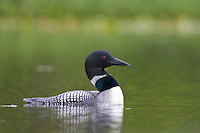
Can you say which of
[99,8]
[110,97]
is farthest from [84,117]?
[99,8]

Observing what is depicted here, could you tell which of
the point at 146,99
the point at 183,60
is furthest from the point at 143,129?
the point at 183,60

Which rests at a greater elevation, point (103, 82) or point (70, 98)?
point (103, 82)

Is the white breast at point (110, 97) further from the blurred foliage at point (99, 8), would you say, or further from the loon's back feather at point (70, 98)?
the blurred foliage at point (99, 8)

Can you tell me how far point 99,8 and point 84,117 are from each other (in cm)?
6774

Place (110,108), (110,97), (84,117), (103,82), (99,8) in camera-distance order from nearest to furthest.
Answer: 1. (84,117)
2. (110,108)
3. (110,97)
4. (103,82)
5. (99,8)

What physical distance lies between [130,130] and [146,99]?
281 centimetres

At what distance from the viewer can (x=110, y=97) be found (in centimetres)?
838

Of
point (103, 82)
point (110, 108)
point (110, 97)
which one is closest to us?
point (110, 108)

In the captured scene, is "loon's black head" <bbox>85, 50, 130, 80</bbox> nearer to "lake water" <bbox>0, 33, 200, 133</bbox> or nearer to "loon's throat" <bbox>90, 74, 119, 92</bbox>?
"loon's throat" <bbox>90, 74, 119, 92</bbox>

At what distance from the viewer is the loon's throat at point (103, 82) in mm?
8477

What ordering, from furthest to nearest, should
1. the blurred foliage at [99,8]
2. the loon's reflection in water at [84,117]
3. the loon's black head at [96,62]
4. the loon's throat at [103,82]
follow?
the blurred foliage at [99,8] < the loon's black head at [96,62] < the loon's throat at [103,82] < the loon's reflection in water at [84,117]

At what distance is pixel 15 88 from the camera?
10.9 meters

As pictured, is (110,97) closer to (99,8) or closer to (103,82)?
(103,82)

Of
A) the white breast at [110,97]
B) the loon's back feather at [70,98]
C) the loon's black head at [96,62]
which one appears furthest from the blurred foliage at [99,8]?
the white breast at [110,97]
